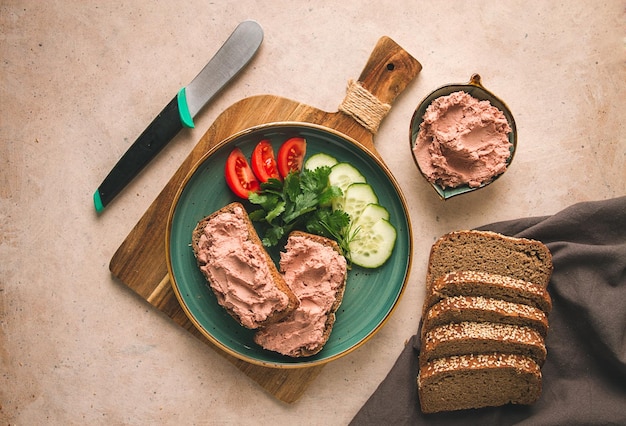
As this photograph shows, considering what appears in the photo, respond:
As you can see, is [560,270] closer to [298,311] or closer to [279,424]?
[298,311]

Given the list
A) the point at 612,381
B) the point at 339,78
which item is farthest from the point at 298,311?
the point at 612,381

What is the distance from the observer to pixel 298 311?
11.6 ft

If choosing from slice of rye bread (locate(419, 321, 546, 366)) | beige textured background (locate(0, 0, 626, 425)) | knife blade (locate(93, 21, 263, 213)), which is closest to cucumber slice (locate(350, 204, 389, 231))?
beige textured background (locate(0, 0, 626, 425))

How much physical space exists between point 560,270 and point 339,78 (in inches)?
82.8

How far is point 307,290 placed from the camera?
139 inches

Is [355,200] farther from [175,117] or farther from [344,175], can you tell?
[175,117]

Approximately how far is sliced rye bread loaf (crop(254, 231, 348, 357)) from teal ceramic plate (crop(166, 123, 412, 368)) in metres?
0.16

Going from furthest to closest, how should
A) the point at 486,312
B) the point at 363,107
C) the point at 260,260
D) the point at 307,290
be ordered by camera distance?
the point at 363,107 → the point at 486,312 → the point at 307,290 → the point at 260,260

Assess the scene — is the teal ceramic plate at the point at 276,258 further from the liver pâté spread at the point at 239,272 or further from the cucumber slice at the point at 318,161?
the liver pâté spread at the point at 239,272

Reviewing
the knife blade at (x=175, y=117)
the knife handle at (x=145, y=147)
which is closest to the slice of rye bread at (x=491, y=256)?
the knife blade at (x=175, y=117)

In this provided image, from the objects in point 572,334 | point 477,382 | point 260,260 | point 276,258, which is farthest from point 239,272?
point 572,334

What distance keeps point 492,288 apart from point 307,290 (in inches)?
50.0

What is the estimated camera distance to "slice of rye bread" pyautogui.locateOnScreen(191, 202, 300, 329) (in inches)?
134

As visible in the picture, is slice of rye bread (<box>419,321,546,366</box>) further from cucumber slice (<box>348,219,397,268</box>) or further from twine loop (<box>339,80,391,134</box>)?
twine loop (<box>339,80,391,134</box>)
